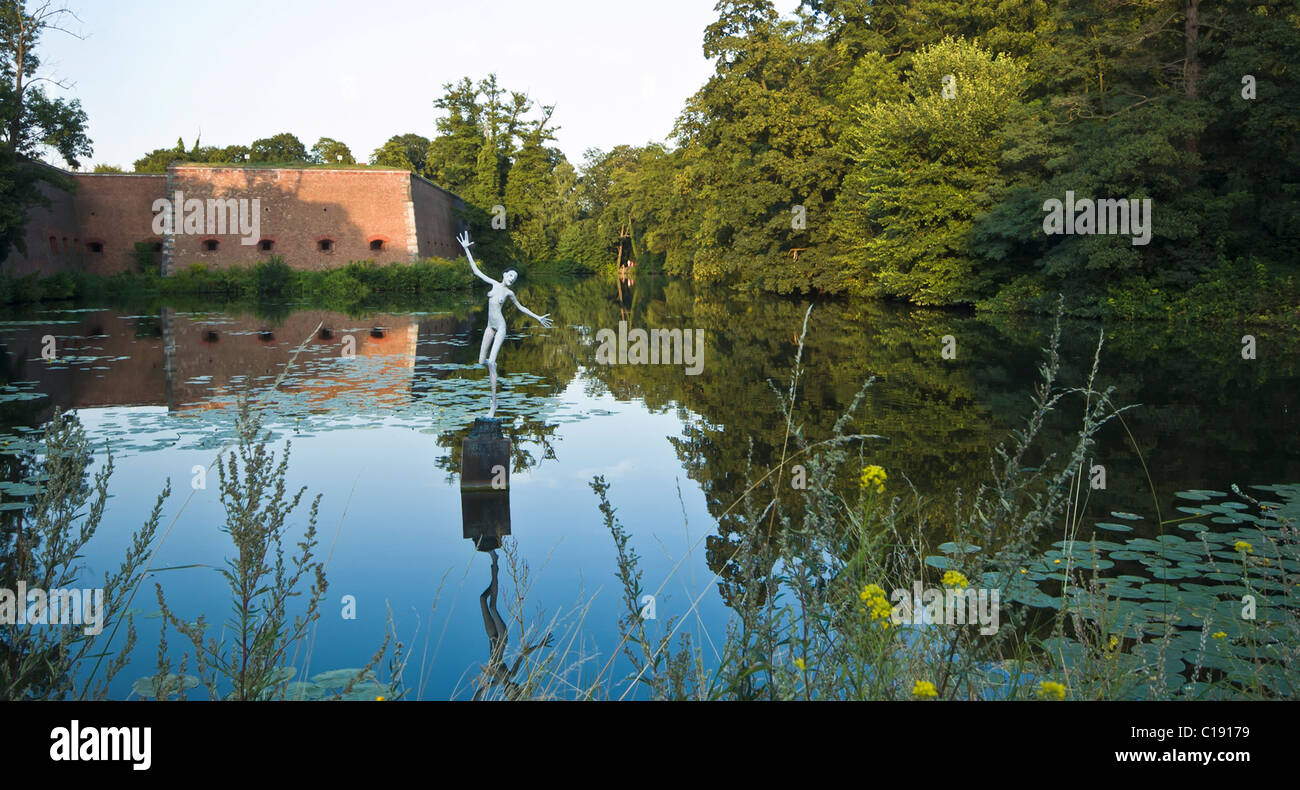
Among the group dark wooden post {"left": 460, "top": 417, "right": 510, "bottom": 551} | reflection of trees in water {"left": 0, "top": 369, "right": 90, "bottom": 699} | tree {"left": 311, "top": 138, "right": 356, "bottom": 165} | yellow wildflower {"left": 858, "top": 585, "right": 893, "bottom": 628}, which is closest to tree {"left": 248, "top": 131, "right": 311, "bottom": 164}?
tree {"left": 311, "top": 138, "right": 356, "bottom": 165}

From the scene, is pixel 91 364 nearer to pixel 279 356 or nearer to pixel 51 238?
pixel 279 356

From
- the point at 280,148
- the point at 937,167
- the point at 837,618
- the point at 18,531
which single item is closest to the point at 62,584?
the point at 18,531

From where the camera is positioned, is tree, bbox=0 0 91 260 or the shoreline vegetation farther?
tree, bbox=0 0 91 260

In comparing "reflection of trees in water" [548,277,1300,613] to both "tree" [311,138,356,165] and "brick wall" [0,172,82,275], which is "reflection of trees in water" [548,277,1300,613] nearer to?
"brick wall" [0,172,82,275]

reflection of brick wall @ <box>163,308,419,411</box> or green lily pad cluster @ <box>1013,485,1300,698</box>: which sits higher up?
reflection of brick wall @ <box>163,308,419,411</box>

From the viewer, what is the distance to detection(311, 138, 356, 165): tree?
7812cm

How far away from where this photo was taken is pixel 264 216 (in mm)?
39438

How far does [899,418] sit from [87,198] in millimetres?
42685

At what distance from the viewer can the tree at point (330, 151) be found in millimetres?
78125

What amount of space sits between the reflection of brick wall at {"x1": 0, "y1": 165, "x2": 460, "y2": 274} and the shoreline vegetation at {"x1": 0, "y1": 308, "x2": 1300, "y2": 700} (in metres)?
36.6

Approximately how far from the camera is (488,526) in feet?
20.1

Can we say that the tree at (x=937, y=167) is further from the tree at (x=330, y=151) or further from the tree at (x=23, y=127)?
the tree at (x=330, y=151)

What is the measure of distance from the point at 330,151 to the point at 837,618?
283 ft
